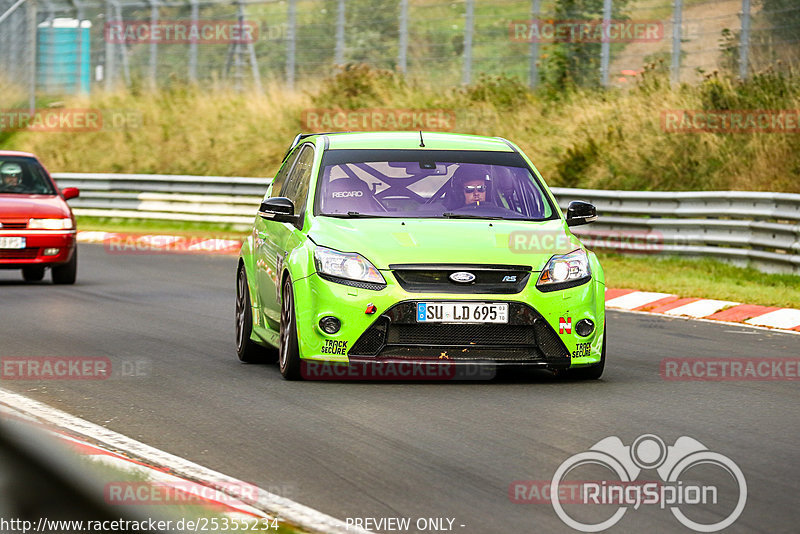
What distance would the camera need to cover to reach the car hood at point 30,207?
17797 mm

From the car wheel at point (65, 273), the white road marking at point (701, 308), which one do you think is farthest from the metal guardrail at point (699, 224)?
the car wheel at point (65, 273)

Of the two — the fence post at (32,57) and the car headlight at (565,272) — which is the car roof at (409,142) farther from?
the fence post at (32,57)

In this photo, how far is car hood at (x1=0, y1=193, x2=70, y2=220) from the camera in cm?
1780

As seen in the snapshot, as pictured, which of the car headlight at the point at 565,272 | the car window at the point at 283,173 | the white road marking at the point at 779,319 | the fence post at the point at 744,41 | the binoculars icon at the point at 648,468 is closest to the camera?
the binoculars icon at the point at 648,468

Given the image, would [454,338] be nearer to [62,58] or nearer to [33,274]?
[33,274]

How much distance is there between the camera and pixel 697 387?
9.44m

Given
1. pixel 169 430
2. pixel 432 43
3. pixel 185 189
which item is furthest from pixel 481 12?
pixel 169 430

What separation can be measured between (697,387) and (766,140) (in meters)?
13.9

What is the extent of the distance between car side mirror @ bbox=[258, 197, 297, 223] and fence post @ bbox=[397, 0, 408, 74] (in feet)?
71.3

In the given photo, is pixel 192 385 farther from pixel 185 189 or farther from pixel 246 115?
pixel 246 115

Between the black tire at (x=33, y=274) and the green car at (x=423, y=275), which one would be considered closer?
the green car at (x=423, y=275)

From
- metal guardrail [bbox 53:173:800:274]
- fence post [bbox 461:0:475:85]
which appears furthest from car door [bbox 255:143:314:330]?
fence post [bbox 461:0:475:85]

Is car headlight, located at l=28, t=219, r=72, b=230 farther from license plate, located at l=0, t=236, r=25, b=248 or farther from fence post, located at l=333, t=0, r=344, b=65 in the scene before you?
fence post, located at l=333, t=0, r=344, b=65

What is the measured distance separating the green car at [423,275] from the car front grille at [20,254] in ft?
26.8
